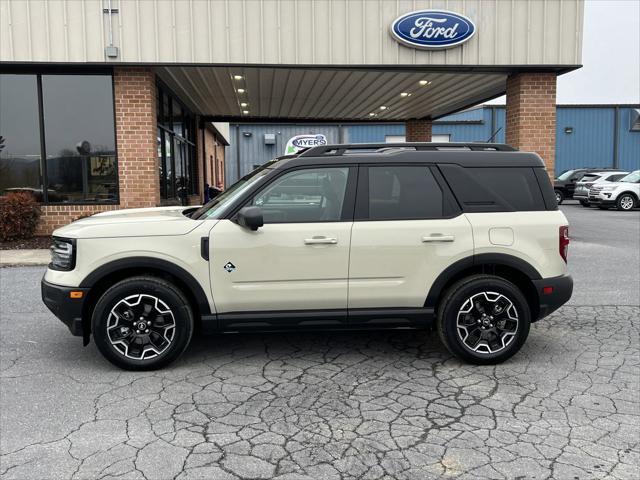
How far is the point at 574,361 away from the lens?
4.64 meters

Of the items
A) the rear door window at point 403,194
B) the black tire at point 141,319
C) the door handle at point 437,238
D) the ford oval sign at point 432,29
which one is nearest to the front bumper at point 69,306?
the black tire at point 141,319

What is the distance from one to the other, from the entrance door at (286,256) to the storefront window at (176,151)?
349 inches

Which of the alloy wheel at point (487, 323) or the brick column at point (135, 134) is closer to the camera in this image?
the alloy wheel at point (487, 323)

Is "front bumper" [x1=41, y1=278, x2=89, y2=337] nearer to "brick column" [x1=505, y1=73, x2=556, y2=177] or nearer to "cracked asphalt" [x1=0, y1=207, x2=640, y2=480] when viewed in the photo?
"cracked asphalt" [x1=0, y1=207, x2=640, y2=480]

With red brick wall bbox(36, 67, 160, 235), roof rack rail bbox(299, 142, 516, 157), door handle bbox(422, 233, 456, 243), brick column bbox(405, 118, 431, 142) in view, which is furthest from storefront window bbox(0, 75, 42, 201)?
brick column bbox(405, 118, 431, 142)

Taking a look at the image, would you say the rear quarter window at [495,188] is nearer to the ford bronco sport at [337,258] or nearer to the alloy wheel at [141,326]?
the ford bronco sport at [337,258]

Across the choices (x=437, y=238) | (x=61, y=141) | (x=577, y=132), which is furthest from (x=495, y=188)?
(x=577, y=132)

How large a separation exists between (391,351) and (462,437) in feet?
5.36

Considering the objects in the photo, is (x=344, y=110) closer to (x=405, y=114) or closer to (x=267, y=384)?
(x=405, y=114)

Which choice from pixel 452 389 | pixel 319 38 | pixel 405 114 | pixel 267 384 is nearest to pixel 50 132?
pixel 319 38

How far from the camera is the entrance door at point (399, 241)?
4.42 meters

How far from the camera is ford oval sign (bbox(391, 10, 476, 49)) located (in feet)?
35.2

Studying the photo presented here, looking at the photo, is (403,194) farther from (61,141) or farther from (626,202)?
(626,202)

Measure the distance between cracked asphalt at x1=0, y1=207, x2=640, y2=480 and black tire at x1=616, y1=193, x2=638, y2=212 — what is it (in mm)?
19427
